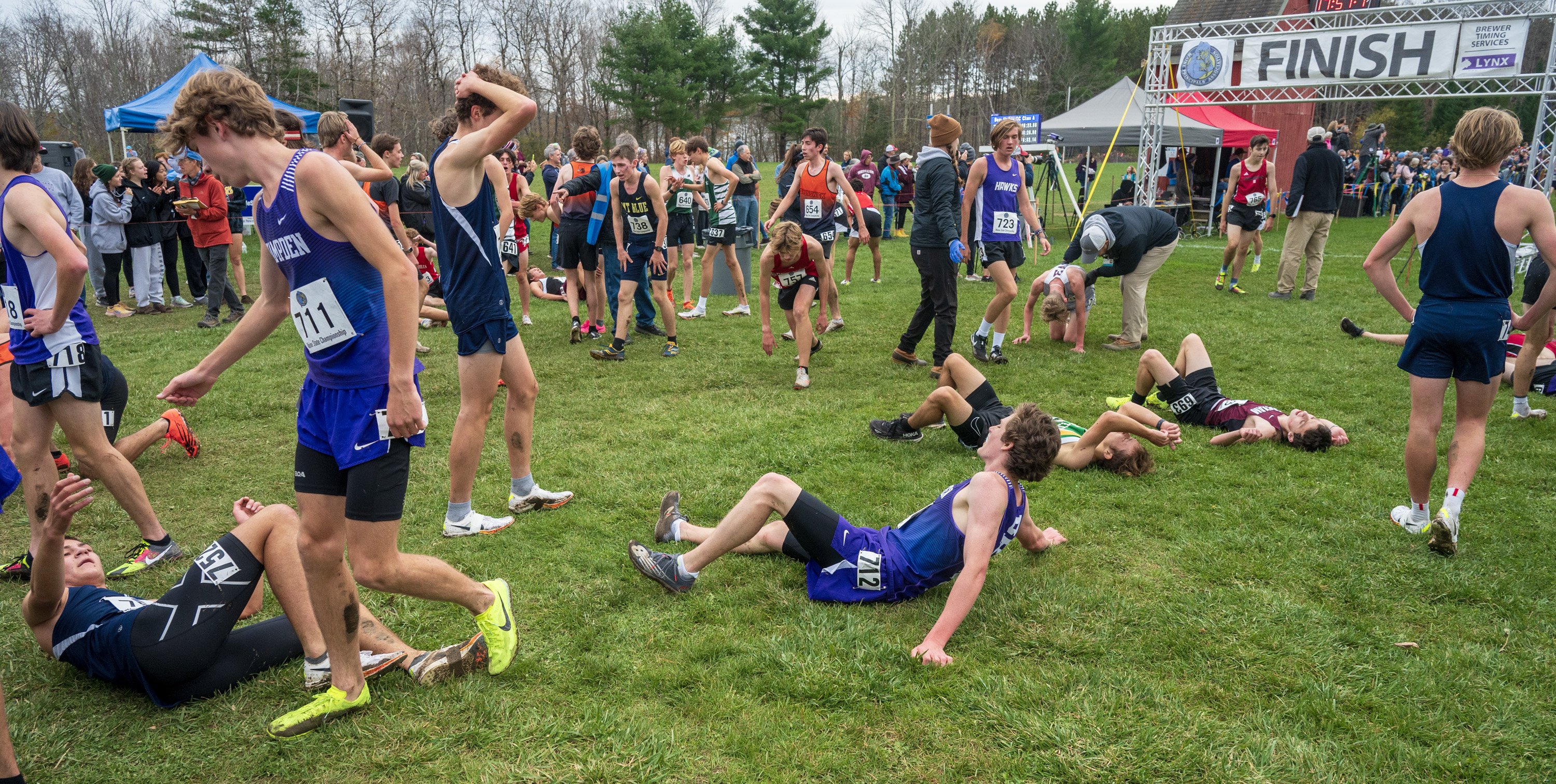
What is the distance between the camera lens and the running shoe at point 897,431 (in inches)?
231

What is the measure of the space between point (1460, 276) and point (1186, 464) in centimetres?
188

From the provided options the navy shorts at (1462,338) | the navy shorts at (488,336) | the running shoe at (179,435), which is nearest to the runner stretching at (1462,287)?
the navy shorts at (1462,338)

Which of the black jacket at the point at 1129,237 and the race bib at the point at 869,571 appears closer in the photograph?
the race bib at the point at 869,571

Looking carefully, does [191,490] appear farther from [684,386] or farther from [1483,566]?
[1483,566]

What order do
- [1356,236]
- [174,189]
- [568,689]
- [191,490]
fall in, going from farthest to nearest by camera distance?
[1356,236] → [174,189] → [191,490] → [568,689]

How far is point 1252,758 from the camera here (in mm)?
2742

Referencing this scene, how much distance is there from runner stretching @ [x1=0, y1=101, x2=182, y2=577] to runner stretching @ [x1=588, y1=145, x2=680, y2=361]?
4662 mm

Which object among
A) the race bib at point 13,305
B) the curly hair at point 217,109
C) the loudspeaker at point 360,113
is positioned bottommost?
the race bib at point 13,305

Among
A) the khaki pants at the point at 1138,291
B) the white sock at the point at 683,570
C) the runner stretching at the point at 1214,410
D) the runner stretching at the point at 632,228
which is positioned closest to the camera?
→ the white sock at the point at 683,570

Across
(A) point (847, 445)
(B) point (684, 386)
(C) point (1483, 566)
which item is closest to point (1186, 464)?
(C) point (1483, 566)

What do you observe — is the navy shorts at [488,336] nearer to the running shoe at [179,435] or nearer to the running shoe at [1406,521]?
the running shoe at [179,435]

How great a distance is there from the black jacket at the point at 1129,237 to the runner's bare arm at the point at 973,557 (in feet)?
17.4

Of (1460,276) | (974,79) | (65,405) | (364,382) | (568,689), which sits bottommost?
(568,689)

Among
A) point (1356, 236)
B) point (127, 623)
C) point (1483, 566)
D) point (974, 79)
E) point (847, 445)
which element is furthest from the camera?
point (974, 79)
